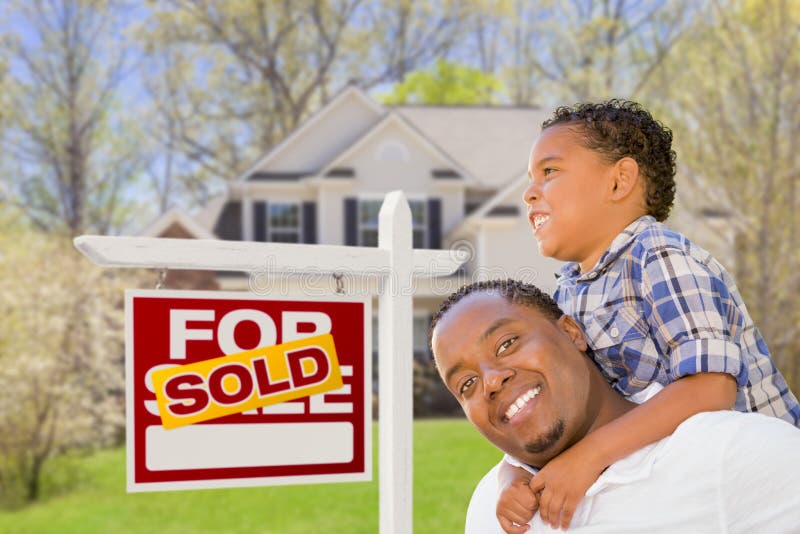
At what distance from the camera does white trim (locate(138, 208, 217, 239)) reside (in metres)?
16.5

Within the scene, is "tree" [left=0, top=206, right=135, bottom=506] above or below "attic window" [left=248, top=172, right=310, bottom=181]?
below

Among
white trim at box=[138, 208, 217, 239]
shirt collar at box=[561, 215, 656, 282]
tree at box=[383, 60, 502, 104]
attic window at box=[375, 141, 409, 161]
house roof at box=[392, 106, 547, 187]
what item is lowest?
shirt collar at box=[561, 215, 656, 282]

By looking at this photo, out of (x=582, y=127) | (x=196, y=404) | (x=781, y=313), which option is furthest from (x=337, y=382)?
(x=781, y=313)

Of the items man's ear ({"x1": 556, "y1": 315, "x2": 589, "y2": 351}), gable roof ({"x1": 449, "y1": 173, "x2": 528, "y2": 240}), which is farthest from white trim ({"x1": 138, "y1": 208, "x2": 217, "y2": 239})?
man's ear ({"x1": 556, "y1": 315, "x2": 589, "y2": 351})

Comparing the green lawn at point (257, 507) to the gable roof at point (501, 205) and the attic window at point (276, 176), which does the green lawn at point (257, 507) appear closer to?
the gable roof at point (501, 205)

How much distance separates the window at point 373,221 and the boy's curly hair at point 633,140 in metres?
14.5

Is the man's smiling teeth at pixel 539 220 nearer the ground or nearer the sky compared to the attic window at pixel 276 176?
nearer the ground

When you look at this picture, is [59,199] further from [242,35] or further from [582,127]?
[582,127]

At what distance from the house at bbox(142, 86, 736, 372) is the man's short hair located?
14.3 meters

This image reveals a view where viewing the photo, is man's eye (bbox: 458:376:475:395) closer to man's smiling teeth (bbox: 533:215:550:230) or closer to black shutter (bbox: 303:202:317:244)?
man's smiling teeth (bbox: 533:215:550:230)

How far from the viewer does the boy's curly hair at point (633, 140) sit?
207 cm

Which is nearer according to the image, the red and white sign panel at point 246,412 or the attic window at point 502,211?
the red and white sign panel at point 246,412

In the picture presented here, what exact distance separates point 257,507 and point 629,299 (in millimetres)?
8656

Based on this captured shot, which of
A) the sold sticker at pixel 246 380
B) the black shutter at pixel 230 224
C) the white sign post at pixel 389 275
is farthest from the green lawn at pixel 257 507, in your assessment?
the black shutter at pixel 230 224
